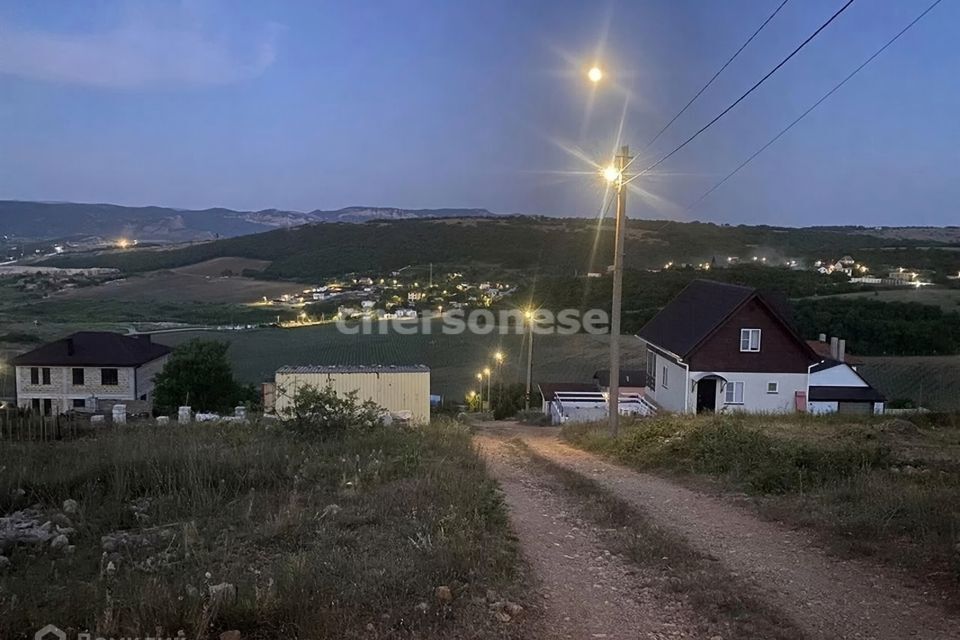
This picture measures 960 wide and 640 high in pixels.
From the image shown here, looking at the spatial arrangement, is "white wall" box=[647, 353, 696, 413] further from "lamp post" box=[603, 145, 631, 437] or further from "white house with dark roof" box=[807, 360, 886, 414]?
"lamp post" box=[603, 145, 631, 437]

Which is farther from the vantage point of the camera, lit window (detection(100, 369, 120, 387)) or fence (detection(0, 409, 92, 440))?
lit window (detection(100, 369, 120, 387))

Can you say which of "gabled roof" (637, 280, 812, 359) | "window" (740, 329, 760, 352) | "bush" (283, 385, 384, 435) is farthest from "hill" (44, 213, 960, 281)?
"bush" (283, 385, 384, 435)

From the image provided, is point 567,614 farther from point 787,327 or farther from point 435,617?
point 787,327

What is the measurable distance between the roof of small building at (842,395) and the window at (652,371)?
228 inches

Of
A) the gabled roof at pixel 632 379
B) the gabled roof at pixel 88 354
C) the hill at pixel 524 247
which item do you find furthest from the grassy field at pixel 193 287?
the gabled roof at pixel 632 379

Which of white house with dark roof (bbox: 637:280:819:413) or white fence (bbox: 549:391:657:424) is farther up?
white house with dark roof (bbox: 637:280:819:413)

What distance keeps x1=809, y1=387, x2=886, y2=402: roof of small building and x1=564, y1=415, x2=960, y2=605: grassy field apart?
1057 centimetres

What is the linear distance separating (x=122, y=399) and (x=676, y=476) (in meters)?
34.7

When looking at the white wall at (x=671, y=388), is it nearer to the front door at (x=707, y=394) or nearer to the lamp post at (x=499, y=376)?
the front door at (x=707, y=394)

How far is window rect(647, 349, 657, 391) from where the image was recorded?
27656 mm

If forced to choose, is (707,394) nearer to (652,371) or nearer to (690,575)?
(652,371)

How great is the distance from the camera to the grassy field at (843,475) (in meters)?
5.88

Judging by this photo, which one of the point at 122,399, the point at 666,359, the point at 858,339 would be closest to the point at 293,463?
the point at 666,359

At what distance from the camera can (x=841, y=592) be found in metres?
4.98
